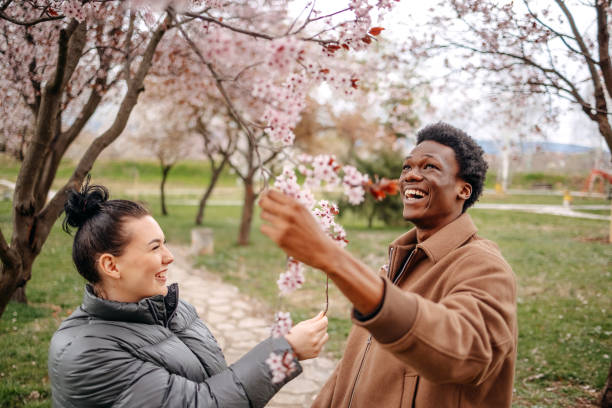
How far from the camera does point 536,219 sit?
51.2ft

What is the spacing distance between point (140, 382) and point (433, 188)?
133 centimetres

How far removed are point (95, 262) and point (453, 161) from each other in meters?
1.55

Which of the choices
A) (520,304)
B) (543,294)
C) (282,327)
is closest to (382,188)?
(282,327)

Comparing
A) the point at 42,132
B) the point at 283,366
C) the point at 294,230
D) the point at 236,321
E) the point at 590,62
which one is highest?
the point at 590,62

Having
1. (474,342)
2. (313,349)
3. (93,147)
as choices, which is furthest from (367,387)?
(93,147)

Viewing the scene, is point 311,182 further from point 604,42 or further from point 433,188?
point 604,42

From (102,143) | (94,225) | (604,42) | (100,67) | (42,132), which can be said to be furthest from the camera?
(100,67)

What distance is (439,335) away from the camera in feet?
3.05

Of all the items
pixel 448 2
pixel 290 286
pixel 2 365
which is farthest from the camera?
pixel 448 2

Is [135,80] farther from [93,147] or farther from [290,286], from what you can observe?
[290,286]

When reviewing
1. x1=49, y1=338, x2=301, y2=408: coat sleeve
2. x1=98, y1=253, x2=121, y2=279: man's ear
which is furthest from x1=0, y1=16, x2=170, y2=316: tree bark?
x1=49, y1=338, x2=301, y2=408: coat sleeve

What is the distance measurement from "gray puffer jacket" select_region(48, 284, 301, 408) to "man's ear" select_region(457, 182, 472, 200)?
3.15 feet

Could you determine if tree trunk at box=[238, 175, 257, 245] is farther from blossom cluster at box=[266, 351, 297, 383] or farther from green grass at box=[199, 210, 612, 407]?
blossom cluster at box=[266, 351, 297, 383]

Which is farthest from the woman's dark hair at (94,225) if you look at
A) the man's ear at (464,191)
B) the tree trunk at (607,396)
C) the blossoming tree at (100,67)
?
the tree trunk at (607,396)
